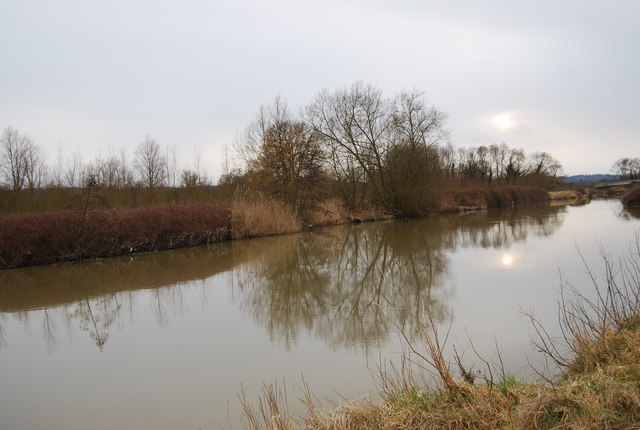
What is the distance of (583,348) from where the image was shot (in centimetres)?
375

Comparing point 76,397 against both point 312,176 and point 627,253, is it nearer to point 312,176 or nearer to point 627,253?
point 627,253

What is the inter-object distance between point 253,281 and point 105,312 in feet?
9.84

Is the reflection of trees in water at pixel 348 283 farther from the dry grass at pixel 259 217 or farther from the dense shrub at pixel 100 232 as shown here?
the dense shrub at pixel 100 232

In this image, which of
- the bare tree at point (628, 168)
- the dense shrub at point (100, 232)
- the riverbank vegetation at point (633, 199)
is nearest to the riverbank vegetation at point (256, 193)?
the dense shrub at point (100, 232)

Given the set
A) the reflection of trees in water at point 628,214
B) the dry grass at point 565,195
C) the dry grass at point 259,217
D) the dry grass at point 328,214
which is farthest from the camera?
the dry grass at point 565,195

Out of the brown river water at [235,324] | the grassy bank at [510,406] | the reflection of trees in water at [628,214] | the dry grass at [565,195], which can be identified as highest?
the dry grass at [565,195]

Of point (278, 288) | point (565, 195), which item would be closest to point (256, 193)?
point (278, 288)

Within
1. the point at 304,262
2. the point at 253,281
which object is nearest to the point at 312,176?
the point at 304,262

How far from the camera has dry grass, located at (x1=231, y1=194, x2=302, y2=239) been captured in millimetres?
17859

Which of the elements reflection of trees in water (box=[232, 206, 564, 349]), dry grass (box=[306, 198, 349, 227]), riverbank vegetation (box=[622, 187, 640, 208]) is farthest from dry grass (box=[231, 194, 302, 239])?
riverbank vegetation (box=[622, 187, 640, 208])

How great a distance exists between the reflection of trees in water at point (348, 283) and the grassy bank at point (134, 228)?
1464 mm

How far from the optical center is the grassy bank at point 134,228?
1266 cm

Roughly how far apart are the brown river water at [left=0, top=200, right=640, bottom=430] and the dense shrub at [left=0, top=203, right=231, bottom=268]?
2.49 feet

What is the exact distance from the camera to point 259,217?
18.4 meters
